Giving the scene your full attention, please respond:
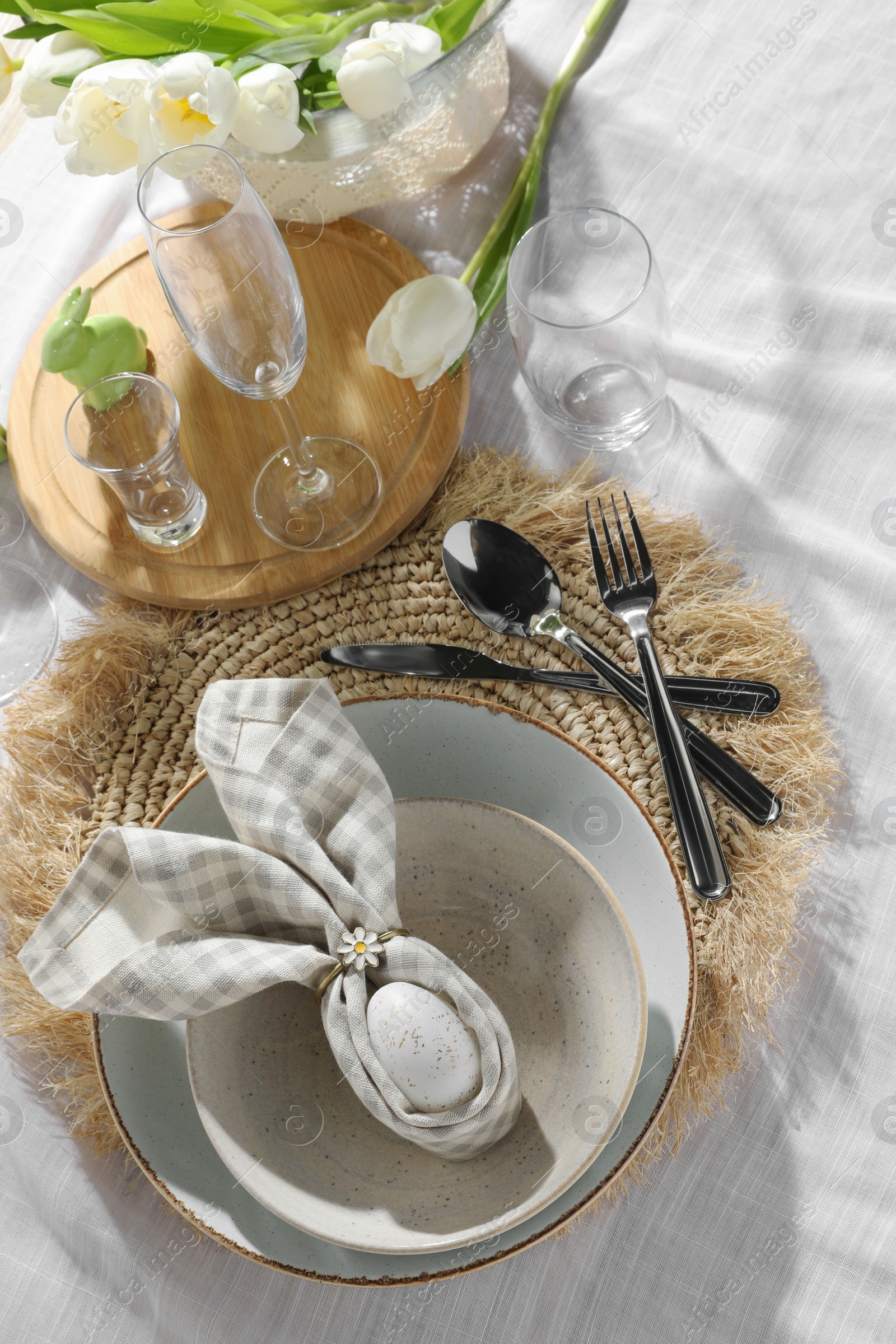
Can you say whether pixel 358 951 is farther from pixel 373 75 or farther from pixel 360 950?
pixel 373 75

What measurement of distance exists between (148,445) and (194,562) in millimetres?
90

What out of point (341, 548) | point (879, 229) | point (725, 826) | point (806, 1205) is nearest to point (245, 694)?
point (341, 548)

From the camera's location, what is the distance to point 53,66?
1.95ft

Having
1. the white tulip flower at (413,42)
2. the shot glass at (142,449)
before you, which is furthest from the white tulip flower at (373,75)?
the shot glass at (142,449)

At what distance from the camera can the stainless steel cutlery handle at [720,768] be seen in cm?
56

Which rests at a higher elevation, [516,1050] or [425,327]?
[425,327]

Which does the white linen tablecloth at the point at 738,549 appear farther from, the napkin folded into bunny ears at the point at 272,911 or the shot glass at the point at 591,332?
the napkin folded into bunny ears at the point at 272,911

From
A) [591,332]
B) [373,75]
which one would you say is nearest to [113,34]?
[373,75]

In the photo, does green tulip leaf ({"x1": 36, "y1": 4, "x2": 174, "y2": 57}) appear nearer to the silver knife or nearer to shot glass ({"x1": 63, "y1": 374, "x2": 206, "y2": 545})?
shot glass ({"x1": 63, "y1": 374, "x2": 206, "y2": 545})

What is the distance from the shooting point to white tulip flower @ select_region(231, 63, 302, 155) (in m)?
0.55

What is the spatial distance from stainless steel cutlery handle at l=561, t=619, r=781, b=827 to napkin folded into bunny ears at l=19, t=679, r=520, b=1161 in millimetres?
177

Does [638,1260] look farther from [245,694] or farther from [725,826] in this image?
[245,694]

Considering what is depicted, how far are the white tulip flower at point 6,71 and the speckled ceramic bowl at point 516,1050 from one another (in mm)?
532

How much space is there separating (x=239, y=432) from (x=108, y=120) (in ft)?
0.67
